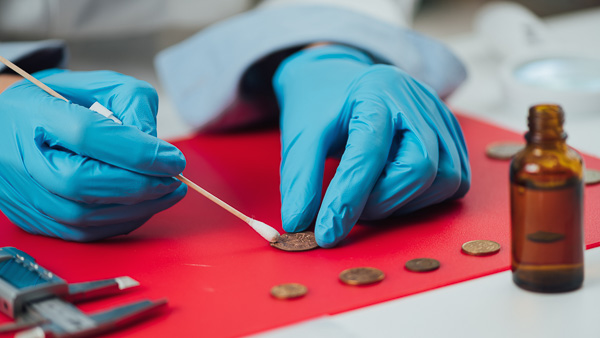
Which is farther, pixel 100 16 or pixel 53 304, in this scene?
pixel 100 16

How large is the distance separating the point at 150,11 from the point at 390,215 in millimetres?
1086

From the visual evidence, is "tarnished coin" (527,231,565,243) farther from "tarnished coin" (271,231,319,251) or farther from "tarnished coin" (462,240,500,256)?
"tarnished coin" (271,231,319,251)

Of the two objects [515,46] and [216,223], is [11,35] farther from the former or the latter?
[515,46]

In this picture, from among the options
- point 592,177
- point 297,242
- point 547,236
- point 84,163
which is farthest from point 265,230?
point 592,177

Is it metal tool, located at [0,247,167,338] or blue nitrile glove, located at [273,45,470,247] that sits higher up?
blue nitrile glove, located at [273,45,470,247]

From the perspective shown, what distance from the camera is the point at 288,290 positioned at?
0.87 meters

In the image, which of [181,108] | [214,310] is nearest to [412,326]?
[214,310]

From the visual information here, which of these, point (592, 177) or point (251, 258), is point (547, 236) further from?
point (592, 177)

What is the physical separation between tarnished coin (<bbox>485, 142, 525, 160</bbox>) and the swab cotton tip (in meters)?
0.58

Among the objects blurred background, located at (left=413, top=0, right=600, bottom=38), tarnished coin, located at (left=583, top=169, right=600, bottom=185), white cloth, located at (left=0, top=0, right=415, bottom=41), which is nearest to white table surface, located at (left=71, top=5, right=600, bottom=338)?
tarnished coin, located at (left=583, top=169, right=600, bottom=185)

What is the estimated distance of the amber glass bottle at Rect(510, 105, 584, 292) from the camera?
789mm

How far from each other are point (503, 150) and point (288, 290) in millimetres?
726

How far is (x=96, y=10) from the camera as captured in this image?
1.83 m

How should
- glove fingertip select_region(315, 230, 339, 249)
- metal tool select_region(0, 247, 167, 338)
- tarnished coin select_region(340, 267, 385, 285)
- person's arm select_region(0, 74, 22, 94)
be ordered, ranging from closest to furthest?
metal tool select_region(0, 247, 167, 338) → tarnished coin select_region(340, 267, 385, 285) → glove fingertip select_region(315, 230, 339, 249) → person's arm select_region(0, 74, 22, 94)
